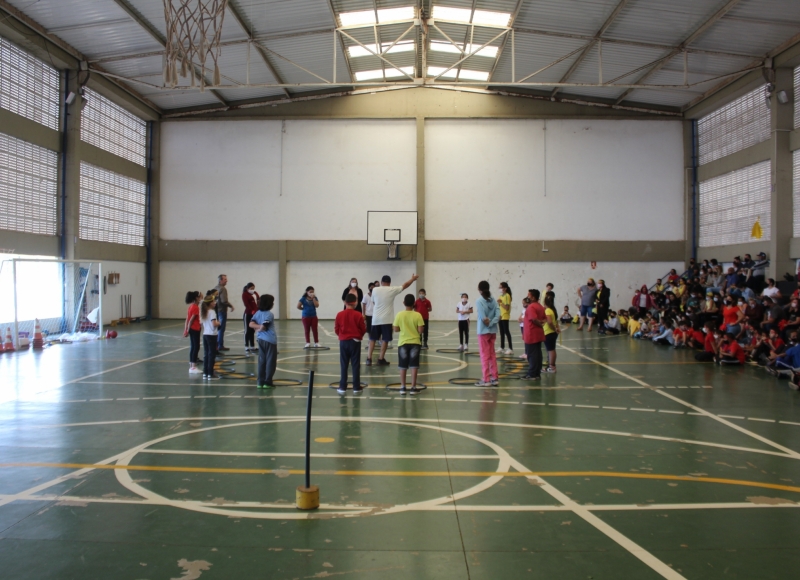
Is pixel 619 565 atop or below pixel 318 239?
below

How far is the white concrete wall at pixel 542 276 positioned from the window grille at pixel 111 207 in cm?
1408

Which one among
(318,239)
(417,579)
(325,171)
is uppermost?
(325,171)

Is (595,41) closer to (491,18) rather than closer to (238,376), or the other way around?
(491,18)

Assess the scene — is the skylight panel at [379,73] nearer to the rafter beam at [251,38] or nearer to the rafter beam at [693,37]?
the rafter beam at [251,38]

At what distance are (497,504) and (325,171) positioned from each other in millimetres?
26024

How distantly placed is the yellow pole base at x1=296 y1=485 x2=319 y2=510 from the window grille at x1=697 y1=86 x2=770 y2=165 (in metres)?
24.7

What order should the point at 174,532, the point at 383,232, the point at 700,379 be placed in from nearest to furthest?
the point at 174,532, the point at 700,379, the point at 383,232

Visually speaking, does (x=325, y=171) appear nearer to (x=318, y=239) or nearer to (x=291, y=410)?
(x=318, y=239)

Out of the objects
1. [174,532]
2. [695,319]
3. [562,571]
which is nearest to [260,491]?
[174,532]

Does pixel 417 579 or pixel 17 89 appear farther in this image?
pixel 17 89

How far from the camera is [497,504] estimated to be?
571 centimetres

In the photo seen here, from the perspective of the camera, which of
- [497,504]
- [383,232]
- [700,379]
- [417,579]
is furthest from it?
[383,232]

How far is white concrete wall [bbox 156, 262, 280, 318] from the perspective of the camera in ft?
99.0

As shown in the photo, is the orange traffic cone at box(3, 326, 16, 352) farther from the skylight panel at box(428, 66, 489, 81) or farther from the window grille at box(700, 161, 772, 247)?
the window grille at box(700, 161, 772, 247)
